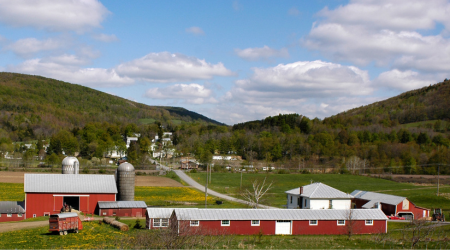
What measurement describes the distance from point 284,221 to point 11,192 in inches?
1767

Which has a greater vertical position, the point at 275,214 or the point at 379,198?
the point at 275,214

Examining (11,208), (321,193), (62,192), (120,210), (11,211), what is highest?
(62,192)

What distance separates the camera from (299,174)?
110562 millimetres

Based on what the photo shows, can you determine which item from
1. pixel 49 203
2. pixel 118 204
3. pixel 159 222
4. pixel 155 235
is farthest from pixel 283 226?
pixel 49 203

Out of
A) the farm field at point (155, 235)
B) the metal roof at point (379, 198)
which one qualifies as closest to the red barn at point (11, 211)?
the farm field at point (155, 235)

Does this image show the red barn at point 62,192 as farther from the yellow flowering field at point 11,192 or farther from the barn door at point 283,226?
the barn door at point 283,226

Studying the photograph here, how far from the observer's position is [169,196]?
6819 centimetres

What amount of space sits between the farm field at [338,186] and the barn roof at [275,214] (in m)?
22.3

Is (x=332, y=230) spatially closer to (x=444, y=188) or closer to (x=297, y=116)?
(x=444, y=188)

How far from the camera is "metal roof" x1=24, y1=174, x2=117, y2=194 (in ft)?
159

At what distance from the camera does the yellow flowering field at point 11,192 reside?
59344mm

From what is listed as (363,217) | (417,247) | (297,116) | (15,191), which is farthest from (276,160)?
(417,247)

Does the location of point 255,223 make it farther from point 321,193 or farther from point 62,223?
point 321,193

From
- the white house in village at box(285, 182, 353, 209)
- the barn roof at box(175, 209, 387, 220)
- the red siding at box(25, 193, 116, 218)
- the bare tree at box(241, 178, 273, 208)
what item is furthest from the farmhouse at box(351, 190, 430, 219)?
the red siding at box(25, 193, 116, 218)
